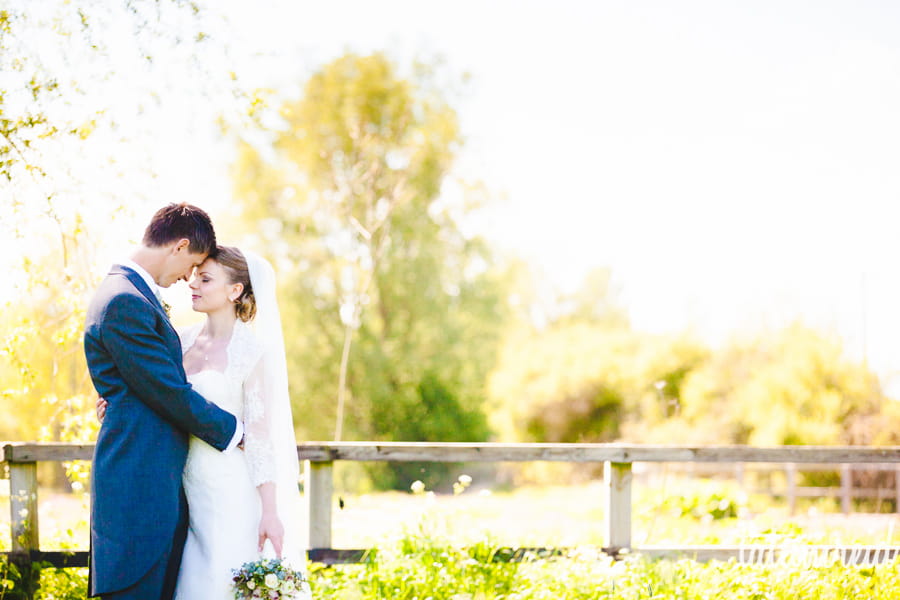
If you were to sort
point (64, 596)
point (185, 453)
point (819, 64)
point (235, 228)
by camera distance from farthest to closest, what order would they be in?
1. point (235, 228)
2. point (819, 64)
3. point (64, 596)
4. point (185, 453)

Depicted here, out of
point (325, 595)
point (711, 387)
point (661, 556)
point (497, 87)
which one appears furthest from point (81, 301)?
point (497, 87)

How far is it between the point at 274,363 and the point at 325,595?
5.75ft

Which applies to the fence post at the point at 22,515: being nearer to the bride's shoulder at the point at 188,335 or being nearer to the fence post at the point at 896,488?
the bride's shoulder at the point at 188,335

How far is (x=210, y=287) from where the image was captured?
9.84 feet

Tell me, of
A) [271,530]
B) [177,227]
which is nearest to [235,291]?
[177,227]

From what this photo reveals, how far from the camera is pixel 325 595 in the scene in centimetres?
421

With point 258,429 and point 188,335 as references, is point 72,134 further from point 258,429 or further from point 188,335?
point 258,429

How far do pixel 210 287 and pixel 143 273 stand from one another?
1.00ft

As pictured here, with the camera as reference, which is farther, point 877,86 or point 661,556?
point 877,86

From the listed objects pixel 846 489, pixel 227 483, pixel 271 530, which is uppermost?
pixel 227 483

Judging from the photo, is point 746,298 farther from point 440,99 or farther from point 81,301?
point 81,301

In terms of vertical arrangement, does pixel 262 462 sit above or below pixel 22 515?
above

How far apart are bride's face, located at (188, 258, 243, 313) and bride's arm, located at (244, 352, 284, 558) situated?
1.02 ft

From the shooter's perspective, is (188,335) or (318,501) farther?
(318,501)
